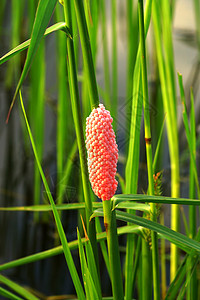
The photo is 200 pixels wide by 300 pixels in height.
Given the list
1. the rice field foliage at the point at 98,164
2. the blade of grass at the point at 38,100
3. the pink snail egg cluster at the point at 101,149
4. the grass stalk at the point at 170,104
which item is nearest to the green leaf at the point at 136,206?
the rice field foliage at the point at 98,164

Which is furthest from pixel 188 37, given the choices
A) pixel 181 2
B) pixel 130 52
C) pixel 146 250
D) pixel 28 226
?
pixel 146 250

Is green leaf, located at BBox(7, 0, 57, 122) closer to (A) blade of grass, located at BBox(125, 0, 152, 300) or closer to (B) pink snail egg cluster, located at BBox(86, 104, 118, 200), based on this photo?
(B) pink snail egg cluster, located at BBox(86, 104, 118, 200)

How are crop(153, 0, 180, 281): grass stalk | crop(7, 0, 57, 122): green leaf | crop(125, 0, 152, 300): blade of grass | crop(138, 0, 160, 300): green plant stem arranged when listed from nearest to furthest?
crop(7, 0, 57, 122): green leaf
crop(138, 0, 160, 300): green plant stem
crop(125, 0, 152, 300): blade of grass
crop(153, 0, 180, 281): grass stalk

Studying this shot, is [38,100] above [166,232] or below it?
Answer: above

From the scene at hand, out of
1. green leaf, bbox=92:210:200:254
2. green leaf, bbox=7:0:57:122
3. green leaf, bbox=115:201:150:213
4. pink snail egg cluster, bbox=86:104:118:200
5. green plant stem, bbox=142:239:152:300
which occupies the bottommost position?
green plant stem, bbox=142:239:152:300

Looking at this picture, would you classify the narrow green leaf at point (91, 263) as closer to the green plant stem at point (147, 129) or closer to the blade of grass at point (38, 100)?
the green plant stem at point (147, 129)

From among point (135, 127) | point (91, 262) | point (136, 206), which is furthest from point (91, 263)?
point (135, 127)

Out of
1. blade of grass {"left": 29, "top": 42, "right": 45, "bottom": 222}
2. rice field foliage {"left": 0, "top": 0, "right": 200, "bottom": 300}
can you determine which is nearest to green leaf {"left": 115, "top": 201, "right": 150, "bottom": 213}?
rice field foliage {"left": 0, "top": 0, "right": 200, "bottom": 300}

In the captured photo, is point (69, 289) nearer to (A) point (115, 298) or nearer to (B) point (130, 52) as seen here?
(B) point (130, 52)

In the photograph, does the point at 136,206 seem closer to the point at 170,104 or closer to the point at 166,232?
the point at 166,232
